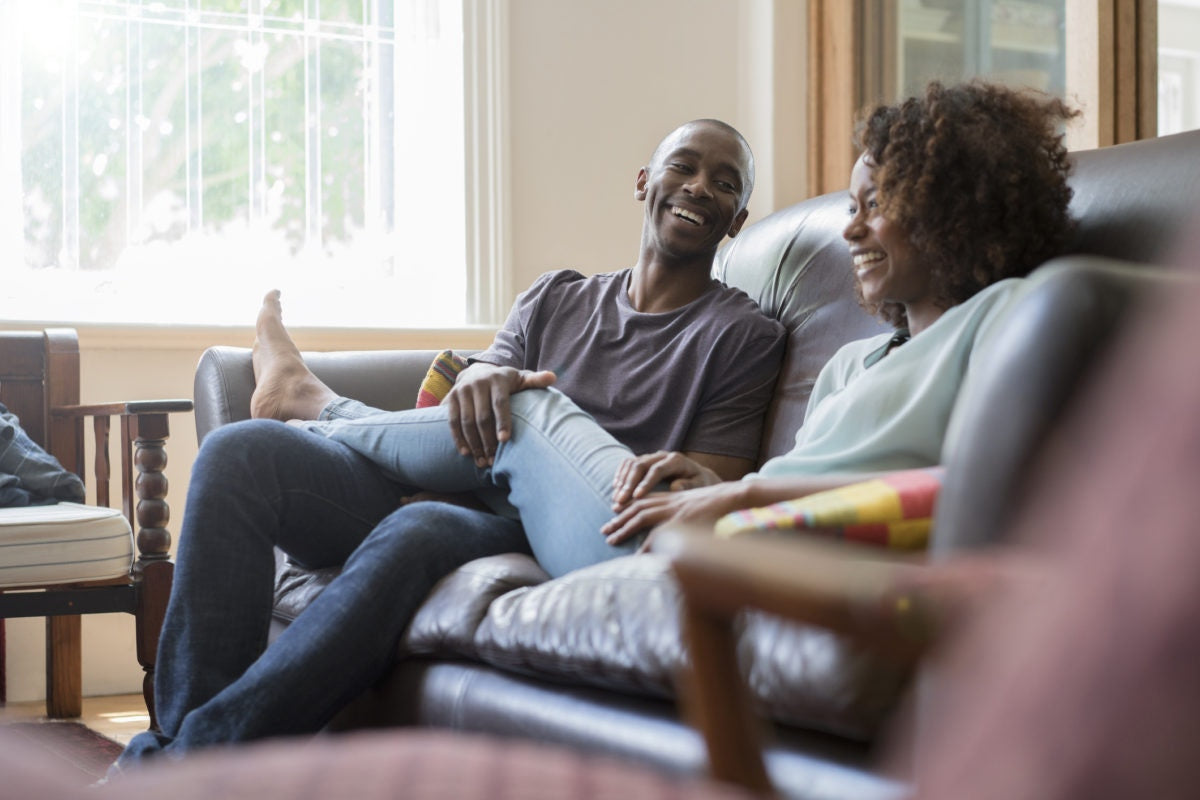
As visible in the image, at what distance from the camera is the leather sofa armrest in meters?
2.12

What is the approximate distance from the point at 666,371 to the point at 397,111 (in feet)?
5.49

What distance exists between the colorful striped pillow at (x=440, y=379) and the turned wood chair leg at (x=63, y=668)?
115 cm

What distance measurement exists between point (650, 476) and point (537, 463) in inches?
9.1

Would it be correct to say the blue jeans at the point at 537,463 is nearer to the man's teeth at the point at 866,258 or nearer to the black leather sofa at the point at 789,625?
the black leather sofa at the point at 789,625

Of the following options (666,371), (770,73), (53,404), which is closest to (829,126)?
(770,73)

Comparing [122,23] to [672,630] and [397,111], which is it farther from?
[672,630]

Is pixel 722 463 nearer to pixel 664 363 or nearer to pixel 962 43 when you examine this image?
pixel 664 363

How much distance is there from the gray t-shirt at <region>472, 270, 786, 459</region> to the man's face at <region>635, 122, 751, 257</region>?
0.11m

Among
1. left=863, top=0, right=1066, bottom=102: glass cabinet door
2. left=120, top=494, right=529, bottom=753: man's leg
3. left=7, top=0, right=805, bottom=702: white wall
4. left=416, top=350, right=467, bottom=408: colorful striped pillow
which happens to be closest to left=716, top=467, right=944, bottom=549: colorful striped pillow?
left=120, top=494, right=529, bottom=753: man's leg

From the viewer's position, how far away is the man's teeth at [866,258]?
1597mm

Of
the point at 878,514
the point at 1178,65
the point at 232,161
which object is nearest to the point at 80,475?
the point at 232,161

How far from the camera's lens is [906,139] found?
1.56m

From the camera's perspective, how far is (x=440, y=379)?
6.73ft

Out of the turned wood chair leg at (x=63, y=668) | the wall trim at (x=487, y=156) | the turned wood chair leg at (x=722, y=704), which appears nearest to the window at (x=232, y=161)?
the wall trim at (x=487, y=156)
